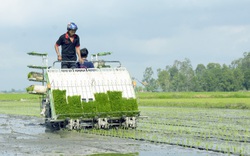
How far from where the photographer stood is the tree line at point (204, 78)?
15000cm

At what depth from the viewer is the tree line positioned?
150000 millimetres

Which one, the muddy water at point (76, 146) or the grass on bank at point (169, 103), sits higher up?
the grass on bank at point (169, 103)

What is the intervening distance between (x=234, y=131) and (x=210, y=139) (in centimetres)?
239

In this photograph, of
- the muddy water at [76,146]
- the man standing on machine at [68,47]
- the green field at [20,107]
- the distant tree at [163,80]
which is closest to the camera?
the muddy water at [76,146]

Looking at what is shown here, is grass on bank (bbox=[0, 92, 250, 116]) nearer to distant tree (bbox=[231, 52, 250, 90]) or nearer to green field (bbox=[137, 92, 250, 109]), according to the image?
green field (bbox=[137, 92, 250, 109])

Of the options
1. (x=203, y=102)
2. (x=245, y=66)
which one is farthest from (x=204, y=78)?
(x=203, y=102)

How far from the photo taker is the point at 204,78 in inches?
6255

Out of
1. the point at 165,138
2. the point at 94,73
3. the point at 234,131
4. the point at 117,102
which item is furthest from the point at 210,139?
the point at 94,73

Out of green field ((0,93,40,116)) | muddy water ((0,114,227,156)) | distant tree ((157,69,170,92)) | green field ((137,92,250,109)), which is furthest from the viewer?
distant tree ((157,69,170,92))

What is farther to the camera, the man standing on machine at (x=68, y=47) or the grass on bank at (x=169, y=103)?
the grass on bank at (x=169, y=103)

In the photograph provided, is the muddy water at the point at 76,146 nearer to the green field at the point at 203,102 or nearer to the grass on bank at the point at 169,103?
the green field at the point at 203,102

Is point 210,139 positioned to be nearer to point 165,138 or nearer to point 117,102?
point 165,138

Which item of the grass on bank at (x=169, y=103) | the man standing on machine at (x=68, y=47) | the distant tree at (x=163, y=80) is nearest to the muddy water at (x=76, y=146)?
the man standing on machine at (x=68, y=47)

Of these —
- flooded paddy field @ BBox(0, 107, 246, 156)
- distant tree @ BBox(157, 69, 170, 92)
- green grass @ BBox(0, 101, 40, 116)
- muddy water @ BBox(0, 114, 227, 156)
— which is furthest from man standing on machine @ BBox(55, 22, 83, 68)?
distant tree @ BBox(157, 69, 170, 92)
